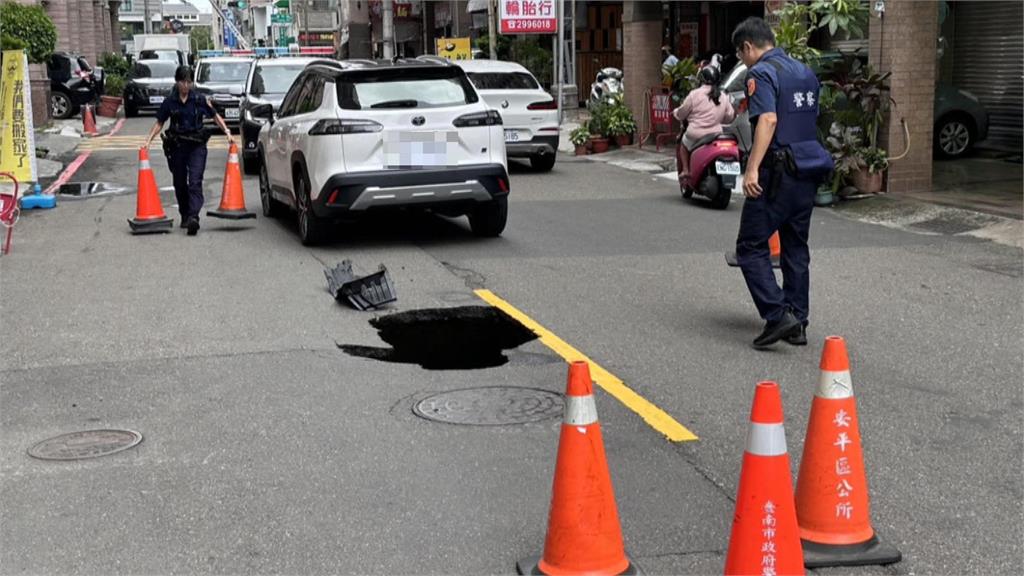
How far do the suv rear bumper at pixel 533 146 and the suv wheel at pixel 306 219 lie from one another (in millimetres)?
7618

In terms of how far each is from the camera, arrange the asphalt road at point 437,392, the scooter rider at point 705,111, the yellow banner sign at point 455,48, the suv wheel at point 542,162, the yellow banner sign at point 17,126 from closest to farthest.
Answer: the asphalt road at point 437,392
the scooter rider at point 705,111
the yellow banner sign at point 17,126
the suv wheel at point 542,162
the yellow banner sign at point 455,48

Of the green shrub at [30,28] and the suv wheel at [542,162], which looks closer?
the suv wheel at [542,162]

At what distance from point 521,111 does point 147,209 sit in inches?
308

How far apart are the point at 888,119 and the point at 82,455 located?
11.7 metres

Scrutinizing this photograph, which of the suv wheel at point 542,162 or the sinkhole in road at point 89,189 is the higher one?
the suv wheel at point 542,162

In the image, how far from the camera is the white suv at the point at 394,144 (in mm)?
11344

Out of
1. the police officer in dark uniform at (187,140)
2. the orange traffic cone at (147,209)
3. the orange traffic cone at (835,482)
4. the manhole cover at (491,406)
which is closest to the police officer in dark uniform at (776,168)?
the manhole cover at (491,406)

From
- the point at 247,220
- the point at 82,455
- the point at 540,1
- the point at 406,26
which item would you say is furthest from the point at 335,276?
the point at 406,26

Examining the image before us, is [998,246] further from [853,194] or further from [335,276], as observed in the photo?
[335,276]

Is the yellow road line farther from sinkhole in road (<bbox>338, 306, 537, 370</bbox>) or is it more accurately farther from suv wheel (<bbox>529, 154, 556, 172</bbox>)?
suv wheel (<bbox>529, 154, 556, 172</bbox>)

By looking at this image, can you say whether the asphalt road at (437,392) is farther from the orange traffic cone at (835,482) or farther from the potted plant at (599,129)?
the potted plant at (599,129)

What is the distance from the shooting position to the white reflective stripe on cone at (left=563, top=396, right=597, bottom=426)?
164 inches

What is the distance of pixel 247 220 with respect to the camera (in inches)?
562

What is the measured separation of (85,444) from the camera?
609 centimetres
